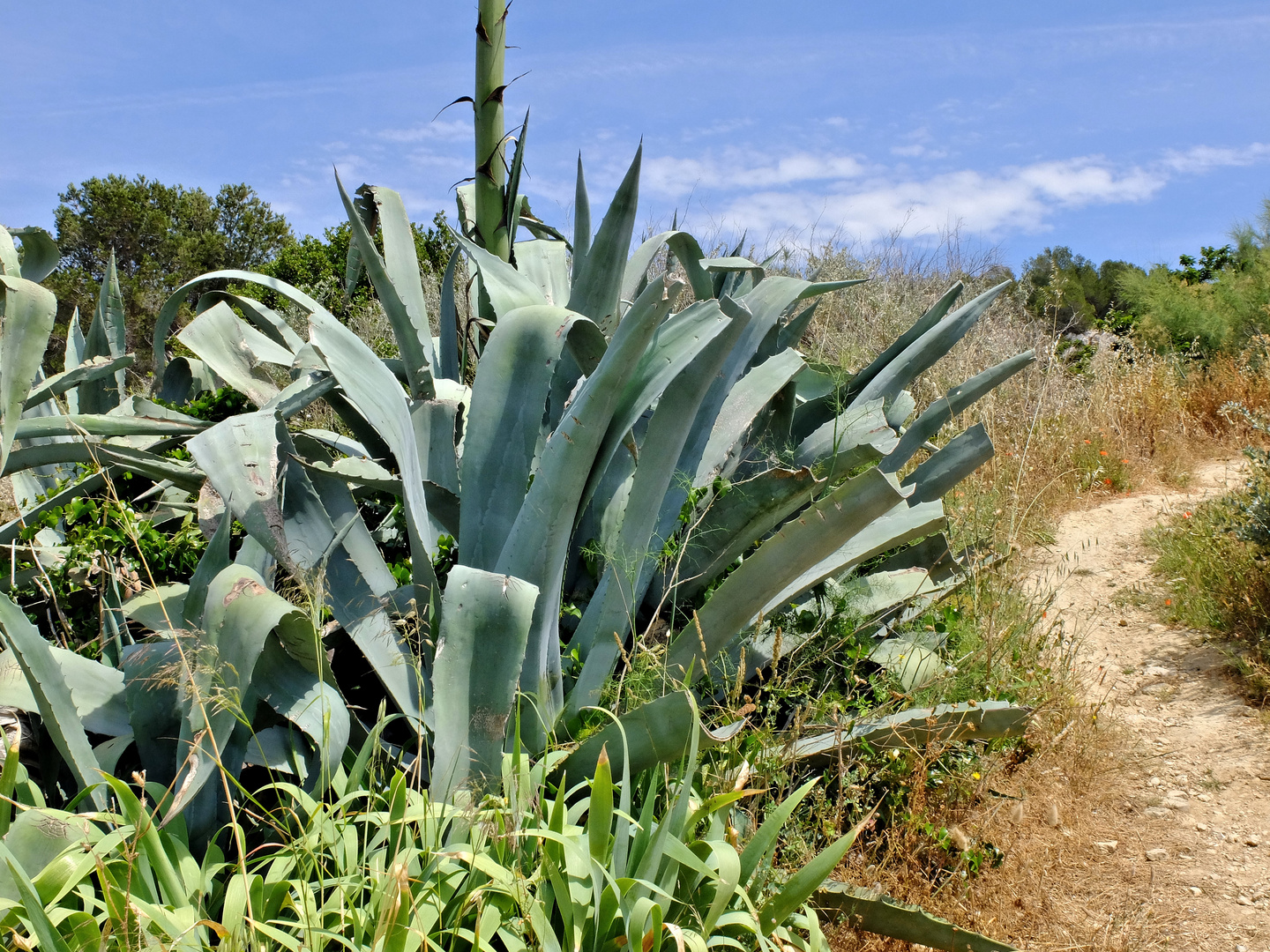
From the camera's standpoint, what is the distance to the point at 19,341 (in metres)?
1.87

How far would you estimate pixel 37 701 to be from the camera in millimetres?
1528

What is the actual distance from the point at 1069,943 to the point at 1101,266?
2898cm

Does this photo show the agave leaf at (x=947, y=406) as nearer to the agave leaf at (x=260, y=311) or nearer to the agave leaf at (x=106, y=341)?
the agave leaf at (x=260, y=311)

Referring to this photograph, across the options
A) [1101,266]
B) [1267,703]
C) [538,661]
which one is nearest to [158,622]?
[538,661]

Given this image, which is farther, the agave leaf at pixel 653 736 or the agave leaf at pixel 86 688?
the agave leaf at pixel 86 688

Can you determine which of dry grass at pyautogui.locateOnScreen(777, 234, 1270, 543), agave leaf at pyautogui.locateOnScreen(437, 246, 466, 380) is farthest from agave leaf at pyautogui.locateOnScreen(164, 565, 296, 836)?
dry grass at pyautogui.locateOnScreen(777, 234, 1270, 543)

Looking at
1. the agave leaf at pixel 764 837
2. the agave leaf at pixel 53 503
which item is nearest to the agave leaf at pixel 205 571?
the agave leaf at pixel 53 503

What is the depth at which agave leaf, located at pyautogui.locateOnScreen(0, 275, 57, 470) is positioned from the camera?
1791mm

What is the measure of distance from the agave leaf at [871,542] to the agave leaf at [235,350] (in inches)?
60.4

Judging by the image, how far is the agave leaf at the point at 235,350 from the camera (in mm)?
2455

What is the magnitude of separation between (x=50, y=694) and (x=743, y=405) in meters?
1.83

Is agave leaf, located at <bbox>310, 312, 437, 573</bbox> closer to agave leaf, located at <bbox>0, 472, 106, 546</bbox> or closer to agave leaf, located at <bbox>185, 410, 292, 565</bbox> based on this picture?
agave leaf, located at <bbox>185, 410, 292, 565</bbox>

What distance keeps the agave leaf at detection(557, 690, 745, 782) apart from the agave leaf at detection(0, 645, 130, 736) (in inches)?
38.5

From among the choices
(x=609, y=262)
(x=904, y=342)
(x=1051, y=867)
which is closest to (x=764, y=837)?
(x=1051, y=867)
